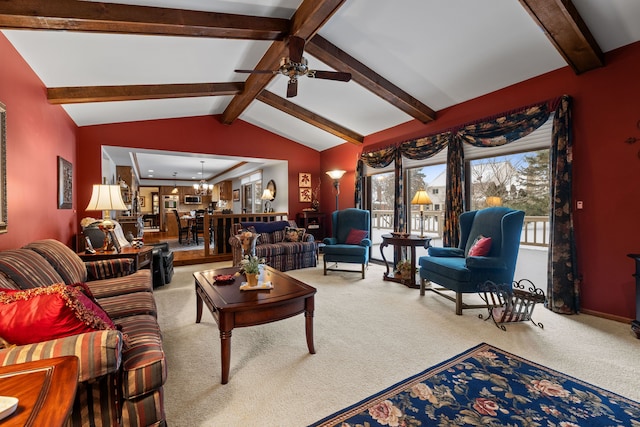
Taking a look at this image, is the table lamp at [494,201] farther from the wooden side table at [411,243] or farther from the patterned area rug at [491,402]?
the patterned area rug at [491,402]

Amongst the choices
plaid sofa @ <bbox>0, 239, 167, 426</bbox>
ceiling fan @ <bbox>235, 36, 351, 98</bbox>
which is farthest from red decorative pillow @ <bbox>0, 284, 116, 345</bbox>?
ceiling fan @ <bbox>235, 36, 351, 98</bbox>

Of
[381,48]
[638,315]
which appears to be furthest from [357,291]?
[381,48]

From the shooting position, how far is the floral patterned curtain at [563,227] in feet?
10.5

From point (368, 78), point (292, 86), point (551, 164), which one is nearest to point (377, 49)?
point (368, 78)

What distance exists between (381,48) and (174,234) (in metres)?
9.67

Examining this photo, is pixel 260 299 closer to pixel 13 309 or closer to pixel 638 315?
pixel 13 309

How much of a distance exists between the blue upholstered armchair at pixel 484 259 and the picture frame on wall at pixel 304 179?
4308 millimetres

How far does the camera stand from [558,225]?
10.7 ft

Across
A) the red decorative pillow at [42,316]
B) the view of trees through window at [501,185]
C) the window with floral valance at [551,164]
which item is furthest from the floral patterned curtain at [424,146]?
the red decorative pillow at [42,316]

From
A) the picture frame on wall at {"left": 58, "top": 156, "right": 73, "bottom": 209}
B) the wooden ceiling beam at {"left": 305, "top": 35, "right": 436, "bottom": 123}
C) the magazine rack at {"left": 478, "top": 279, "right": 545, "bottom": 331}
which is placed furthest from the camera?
the picture frame on wall at {"left": 58, "top": 156, "right": 73, "bottom": 209}

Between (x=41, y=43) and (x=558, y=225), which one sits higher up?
(x=41, y=43)

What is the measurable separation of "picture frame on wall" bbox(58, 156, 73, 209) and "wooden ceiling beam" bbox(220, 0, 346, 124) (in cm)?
265

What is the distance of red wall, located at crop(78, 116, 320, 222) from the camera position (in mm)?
5055

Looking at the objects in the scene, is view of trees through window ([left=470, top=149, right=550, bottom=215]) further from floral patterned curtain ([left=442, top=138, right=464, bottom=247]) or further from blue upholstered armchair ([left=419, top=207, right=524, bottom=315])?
blue upholstered armchair ([left=419, top=207, right=524, bottom=315])
